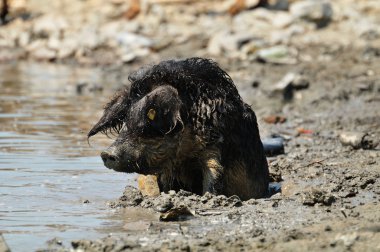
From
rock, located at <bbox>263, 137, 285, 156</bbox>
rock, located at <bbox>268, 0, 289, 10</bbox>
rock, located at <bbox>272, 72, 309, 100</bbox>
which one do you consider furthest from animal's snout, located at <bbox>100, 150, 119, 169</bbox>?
rock, located at <bbox>268, 0, 289, 10</bbox>

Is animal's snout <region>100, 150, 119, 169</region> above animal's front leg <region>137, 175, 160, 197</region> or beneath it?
above

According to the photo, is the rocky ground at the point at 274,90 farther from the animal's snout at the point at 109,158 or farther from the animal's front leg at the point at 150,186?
the animal's snout at the point at 109,158

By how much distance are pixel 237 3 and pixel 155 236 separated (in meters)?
17.5

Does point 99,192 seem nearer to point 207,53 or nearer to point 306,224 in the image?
point 306,224

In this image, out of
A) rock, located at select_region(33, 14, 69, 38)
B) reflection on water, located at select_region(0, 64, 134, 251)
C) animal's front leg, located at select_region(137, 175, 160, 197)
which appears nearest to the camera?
reflection on water, located at select_region(0, 64, 134, 251)

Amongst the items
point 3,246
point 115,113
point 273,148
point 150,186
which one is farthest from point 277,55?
point 3,246

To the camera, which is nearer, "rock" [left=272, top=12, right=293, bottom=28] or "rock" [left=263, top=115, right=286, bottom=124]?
"rock" [left=263, top=115, right=286, bottom=124]

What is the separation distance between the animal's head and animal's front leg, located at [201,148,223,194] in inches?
9.9

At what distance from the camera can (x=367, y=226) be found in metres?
5.50

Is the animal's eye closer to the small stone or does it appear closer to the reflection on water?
the reflection on water

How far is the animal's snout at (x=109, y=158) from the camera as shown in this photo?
21.7ft

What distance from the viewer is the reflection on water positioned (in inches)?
246

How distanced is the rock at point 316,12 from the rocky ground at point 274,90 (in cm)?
3

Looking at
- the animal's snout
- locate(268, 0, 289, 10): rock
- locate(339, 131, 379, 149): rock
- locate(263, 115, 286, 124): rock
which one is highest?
locate(268, 0, 289, 10): rock
